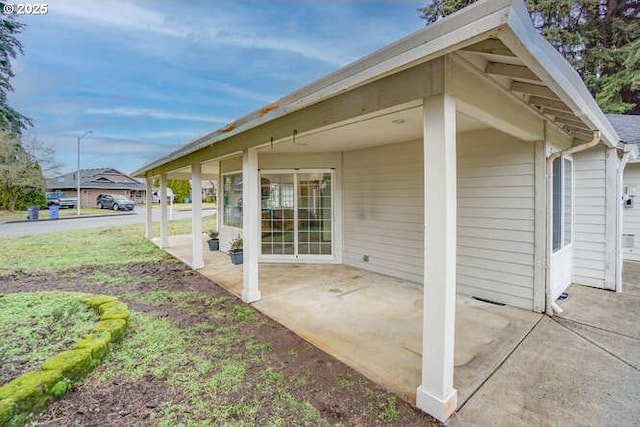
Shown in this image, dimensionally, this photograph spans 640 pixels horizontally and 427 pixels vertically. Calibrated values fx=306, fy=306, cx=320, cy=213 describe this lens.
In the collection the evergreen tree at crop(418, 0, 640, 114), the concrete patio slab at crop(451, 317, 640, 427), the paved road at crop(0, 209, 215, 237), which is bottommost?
the concrete patio slab at crop(451, 317, 640, 427)

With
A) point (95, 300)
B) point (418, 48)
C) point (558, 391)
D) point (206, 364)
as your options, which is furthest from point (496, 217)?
point (95, 300)

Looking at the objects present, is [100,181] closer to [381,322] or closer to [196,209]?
[196,209]

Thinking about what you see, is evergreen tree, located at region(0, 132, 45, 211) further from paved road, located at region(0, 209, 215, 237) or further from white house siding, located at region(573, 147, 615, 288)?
white house siding, located at region(573, 147, 615, 288)

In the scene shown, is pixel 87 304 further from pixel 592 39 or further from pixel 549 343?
pixel 592 39

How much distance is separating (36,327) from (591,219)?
8.50m

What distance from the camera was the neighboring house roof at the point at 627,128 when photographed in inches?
262

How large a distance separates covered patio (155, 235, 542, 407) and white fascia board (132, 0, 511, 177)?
8.15 ft

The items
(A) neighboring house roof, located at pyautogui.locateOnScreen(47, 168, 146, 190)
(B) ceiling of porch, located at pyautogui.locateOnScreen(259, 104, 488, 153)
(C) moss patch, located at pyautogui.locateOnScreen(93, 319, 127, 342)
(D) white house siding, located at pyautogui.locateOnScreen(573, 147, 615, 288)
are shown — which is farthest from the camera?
(A) neighboring house roof, located at pyautogui.locateOnScreen(47, 168, 146, 190)

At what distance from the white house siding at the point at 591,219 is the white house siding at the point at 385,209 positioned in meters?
2.85

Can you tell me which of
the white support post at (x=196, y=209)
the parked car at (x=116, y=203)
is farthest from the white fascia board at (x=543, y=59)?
the parked car at (x=116, y=203)

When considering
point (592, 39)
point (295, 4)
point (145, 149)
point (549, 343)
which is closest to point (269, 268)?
point (549, 343)

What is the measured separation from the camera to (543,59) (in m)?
1.84

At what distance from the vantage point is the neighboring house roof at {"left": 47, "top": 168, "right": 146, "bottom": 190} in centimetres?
3516

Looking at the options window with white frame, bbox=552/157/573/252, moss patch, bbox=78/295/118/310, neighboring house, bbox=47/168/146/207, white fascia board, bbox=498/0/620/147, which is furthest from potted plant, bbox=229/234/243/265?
neighboring house, bbox=47/168/146/207
